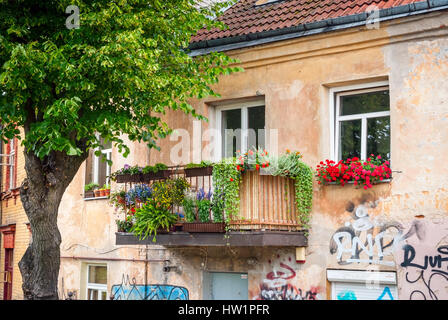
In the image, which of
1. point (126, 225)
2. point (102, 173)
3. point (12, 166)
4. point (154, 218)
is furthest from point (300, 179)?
point (12, 166)

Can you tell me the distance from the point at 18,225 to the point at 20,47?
1047 cm

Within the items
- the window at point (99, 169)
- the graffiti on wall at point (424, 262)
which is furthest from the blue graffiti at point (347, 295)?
the window at point (99, 169)

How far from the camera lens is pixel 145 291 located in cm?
1302

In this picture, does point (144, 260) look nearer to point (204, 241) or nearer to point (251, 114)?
point (204, 241)

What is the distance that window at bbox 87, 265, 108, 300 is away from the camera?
1439cm

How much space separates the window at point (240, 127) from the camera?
12039mm

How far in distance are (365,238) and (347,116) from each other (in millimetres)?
2090

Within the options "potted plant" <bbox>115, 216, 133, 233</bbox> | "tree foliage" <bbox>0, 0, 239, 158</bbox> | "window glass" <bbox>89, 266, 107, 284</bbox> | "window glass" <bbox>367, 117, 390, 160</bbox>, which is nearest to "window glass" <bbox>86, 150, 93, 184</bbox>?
"window glass" <bbox>89, 266, 107, 284</bbox>

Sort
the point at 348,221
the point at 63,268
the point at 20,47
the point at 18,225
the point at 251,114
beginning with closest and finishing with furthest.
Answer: the point at 20,47 → the point at 348,221 → the point at 251,114 → the point at 63,268 → the point at 18,225

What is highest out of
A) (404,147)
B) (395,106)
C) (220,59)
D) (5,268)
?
(220,59)

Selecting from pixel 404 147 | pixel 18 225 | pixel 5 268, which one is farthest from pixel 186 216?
pixel 5 268

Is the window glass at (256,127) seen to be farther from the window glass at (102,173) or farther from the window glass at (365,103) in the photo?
the window glass at (102,173)

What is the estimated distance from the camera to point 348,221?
10.5 metres

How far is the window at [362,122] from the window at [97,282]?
6.24 m
